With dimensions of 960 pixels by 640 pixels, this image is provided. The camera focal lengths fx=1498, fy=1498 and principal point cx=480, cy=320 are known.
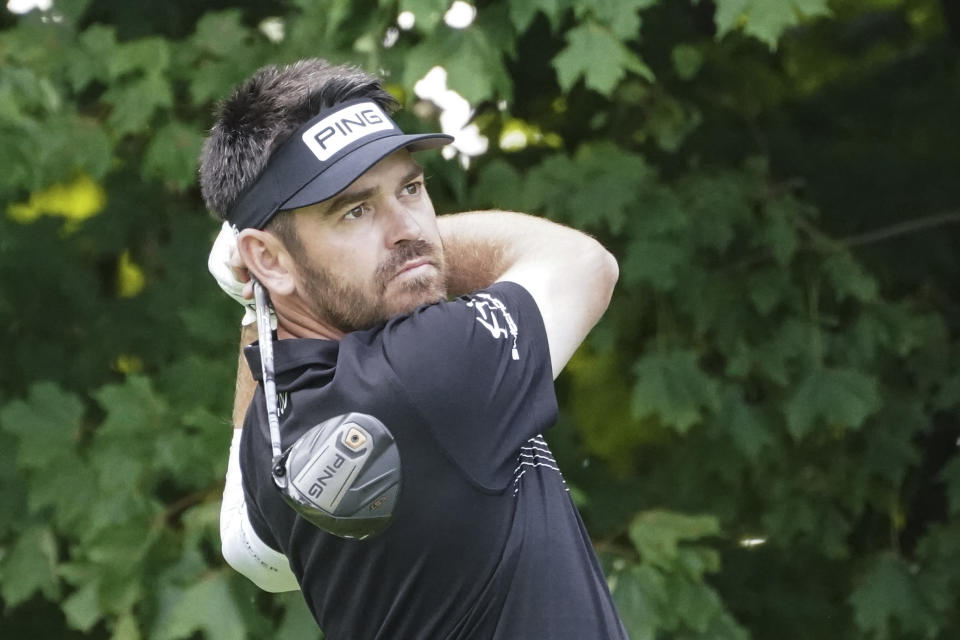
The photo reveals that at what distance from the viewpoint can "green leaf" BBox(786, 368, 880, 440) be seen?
4805 millimetres

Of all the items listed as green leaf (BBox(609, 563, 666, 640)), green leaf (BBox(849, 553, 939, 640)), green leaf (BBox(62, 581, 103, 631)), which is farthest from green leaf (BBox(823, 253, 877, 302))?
green leaf (BBox(62, 581, 103, 631))

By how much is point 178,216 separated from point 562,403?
1495 mm

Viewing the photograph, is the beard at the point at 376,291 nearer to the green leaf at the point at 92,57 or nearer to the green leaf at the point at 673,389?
the green leaf at the point at 92,57

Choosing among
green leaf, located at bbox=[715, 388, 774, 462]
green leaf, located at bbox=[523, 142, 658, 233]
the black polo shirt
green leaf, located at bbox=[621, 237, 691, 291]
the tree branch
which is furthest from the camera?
the tree branch

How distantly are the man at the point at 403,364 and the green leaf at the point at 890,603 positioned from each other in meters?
3.10

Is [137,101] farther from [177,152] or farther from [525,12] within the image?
[525,12]

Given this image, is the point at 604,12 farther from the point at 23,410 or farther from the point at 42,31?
the point at 23,410

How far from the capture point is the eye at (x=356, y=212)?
221 centimetres

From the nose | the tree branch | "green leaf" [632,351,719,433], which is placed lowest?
"green leaf" [632,351,719,433]

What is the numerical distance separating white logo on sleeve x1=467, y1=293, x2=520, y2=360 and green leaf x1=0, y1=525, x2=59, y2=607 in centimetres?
282

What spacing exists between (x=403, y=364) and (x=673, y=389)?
2.70 metres

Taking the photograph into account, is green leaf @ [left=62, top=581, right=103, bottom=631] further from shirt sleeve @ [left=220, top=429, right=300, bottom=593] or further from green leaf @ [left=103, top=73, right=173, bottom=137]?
shirt sleeve @ [left=220, top=429, right=300, bottom=593]

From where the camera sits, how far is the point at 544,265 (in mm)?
2334

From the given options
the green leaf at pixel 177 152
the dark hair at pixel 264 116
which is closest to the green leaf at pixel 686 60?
the green leaf at pixel 177 152
